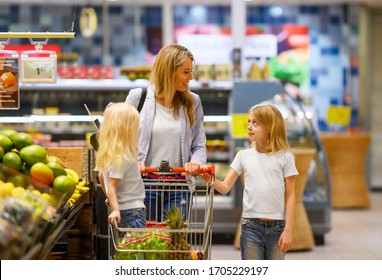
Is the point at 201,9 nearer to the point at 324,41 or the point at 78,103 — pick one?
the point at 324,41

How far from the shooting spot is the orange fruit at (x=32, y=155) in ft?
15.2

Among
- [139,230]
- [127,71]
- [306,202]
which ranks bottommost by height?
[306,202]

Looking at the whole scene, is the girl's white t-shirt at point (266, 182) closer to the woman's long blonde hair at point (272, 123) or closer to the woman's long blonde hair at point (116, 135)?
the woman's long blonde hair at point (272, 123)

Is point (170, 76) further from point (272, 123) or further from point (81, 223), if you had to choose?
point (81, 223)

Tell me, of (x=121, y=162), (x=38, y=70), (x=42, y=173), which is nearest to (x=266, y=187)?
(x=121, y=162)

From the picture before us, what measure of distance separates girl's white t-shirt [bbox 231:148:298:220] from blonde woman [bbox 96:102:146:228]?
66 cm

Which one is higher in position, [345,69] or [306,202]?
[345,69]

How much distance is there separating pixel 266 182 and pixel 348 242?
14.9 feet

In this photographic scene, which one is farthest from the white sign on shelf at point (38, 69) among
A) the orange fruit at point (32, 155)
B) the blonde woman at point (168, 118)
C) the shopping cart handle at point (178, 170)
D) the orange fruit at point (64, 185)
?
the shopping cart handle at point (178, 170)

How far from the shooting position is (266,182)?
4.45 m
